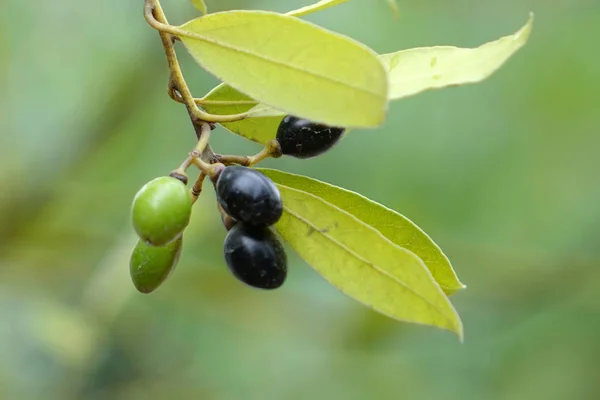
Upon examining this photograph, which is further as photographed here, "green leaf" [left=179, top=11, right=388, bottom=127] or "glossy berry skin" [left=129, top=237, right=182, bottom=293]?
"glossy berry skin" [left=129, top=237, right=182, bottom=293]

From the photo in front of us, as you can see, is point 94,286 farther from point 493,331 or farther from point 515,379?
point 515,379

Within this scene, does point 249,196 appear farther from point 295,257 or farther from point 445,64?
point 295,257

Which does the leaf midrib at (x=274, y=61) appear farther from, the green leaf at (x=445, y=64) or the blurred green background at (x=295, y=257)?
the blurred green background at (x=295, y=257)

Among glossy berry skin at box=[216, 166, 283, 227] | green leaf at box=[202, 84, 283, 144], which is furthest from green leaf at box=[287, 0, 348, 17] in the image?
glossy berry skin at box=[216, 166, 283, 227]

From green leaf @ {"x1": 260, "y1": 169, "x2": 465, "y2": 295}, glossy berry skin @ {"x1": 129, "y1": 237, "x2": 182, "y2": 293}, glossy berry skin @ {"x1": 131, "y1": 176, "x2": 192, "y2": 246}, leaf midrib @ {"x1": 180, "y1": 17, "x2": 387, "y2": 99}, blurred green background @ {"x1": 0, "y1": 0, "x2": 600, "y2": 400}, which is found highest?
leaf midrib @ {"x1": 180, "y1": 17, "x2": 387, "y2": 99}

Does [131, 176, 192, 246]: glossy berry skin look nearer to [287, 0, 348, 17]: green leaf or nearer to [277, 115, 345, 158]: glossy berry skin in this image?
[277, 115, 345, 158]: glossy berry skin

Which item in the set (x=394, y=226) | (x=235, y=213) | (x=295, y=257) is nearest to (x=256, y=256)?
(x=235, y=213)

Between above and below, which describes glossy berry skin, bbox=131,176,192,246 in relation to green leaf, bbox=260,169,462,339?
above
